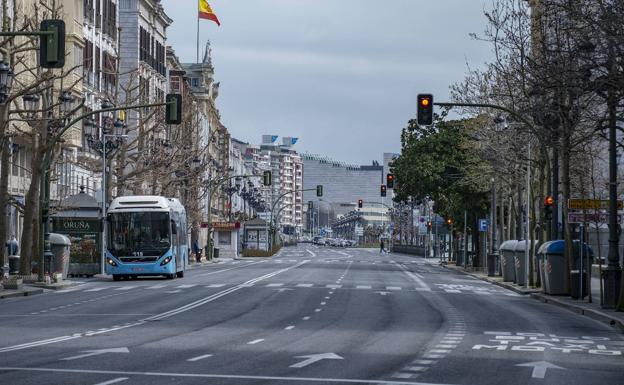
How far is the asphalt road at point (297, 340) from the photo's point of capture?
Result: 54.1 ft

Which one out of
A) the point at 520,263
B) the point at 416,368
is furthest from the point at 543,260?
the point at 416,368

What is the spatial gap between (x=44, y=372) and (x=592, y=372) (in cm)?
716

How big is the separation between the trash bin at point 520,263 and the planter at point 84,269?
18611 millimetres

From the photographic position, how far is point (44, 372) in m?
16.0

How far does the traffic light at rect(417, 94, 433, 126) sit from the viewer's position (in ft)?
134

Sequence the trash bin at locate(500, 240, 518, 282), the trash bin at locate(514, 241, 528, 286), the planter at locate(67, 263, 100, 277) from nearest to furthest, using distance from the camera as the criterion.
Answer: the trash bin at locate(514, 241, 528, 286) < the trash bin at locate(500, 240, 518, 282) < the planter at locate(67, 263, 100, 277)

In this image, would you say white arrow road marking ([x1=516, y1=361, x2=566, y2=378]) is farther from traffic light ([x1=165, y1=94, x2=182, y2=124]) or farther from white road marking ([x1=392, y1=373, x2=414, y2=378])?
traffic light ([x1=165, y1=94, x2=182, y2=124])

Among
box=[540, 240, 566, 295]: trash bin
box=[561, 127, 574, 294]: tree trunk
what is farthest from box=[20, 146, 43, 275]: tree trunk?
box=[561, 127, 574, 294]: tree trunk

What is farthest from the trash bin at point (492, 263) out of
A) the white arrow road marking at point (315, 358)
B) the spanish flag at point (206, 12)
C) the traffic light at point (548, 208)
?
the white arrow road marking at point (315, 358)

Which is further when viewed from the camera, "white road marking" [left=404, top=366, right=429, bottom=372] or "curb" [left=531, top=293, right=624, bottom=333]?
"curb" [left=531, top=293, right=624, bottom=333]

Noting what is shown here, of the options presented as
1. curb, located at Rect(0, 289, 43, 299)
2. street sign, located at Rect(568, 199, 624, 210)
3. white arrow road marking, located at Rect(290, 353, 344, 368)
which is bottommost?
curb, located at Rect(0, 289, 43, 299)

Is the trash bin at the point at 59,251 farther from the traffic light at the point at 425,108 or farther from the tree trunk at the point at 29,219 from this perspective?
the traffic light at the point at 425,108

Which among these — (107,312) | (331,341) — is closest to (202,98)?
(107,312)

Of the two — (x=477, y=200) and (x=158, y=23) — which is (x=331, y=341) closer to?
(x=477, y=200)
